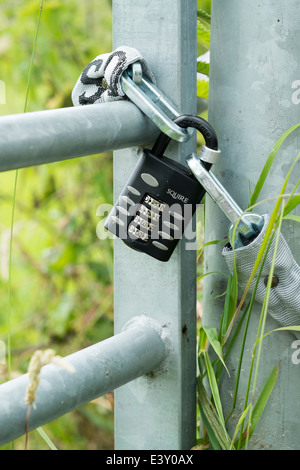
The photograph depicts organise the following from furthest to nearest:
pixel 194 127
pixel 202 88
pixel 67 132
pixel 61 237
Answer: pixel 61 237, pixel 202 88, pixel 194 127, pixel 67 132

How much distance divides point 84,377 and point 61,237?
133 centimetres

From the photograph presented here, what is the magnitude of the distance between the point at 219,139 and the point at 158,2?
0.58ft

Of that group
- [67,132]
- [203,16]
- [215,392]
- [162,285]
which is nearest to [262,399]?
[215,392]

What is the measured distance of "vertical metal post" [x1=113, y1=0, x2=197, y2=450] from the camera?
0.69 meters

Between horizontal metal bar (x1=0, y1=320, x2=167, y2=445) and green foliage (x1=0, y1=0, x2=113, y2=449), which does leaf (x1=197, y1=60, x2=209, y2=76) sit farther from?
green foliage (x1=0, y1=0, x2=113, y2=449)

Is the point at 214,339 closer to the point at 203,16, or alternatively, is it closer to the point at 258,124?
the point at 258,124

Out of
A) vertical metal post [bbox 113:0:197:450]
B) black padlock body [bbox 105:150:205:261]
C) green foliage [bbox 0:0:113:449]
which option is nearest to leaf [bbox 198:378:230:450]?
vertical metal post [bbox 113:0:197:450]

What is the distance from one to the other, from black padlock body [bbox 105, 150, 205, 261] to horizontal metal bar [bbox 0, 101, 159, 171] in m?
0.05

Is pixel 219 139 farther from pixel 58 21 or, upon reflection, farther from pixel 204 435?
pixel 58 21

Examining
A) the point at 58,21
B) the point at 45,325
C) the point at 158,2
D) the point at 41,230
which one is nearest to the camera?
Result: the point at 158,2

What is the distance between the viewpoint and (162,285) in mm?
742

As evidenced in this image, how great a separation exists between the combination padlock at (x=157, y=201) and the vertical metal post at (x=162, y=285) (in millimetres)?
27

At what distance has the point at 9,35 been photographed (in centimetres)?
202
